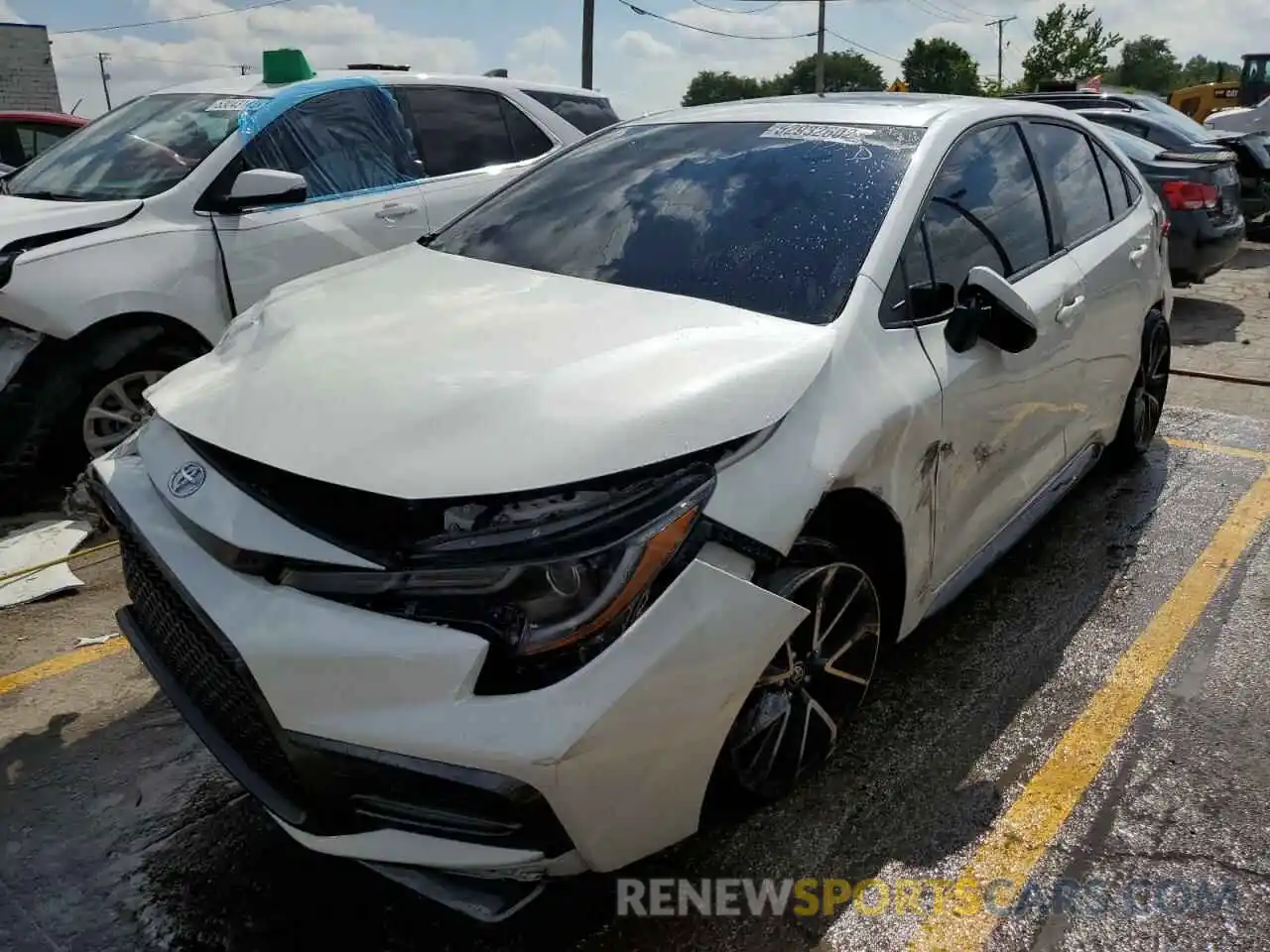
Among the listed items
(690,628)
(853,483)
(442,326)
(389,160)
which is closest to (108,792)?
(442,326)

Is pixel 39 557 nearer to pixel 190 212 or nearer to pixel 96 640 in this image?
pixel 96 640

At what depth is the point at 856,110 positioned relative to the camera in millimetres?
3240

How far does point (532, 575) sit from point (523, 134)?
4.59m

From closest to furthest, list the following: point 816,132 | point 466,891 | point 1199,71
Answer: point 466,891
point 816,132
point 1199,71

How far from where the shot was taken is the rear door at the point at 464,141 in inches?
211

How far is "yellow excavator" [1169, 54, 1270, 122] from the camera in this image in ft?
83.4

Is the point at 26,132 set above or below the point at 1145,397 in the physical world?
above

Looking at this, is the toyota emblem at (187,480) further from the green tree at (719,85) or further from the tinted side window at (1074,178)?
the green tree at (719,85)

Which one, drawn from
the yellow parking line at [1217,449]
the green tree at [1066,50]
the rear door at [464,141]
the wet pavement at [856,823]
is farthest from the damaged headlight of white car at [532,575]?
the green tree at [1066,50]

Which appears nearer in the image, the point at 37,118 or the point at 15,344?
the point at 15,344

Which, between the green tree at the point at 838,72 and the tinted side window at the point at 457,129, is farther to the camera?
the green tree at the point at 838,72

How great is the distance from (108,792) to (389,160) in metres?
3.57

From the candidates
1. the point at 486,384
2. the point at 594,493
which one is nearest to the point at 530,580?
the point at 594,493

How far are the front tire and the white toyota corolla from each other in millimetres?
10
